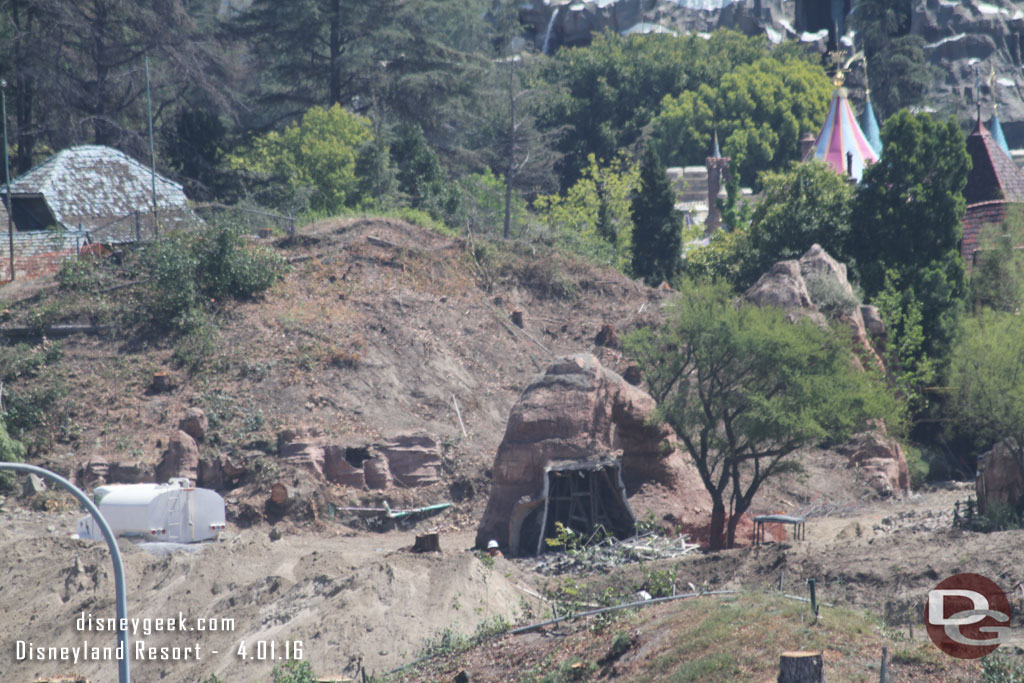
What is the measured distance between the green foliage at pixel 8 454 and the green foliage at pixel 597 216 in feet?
65.2

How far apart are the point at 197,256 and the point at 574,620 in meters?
20.3

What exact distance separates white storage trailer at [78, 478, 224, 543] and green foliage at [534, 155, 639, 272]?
2049 cm

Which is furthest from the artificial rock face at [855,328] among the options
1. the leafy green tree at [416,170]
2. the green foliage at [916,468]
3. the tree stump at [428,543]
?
the leafy green tree at [416,170]

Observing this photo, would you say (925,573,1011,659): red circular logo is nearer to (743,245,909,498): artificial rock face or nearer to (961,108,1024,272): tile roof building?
(743,245,909,498): artificial rock face

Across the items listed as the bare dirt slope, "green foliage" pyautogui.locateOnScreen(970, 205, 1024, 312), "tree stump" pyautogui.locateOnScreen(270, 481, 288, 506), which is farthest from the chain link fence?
"green foliage" pyautogui.locateOnScreen(970, 205, 1024, 312)

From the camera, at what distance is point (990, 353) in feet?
88.9

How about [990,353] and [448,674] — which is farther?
[990,353]

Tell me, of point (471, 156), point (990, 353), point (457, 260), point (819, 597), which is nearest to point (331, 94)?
point (471, 156)

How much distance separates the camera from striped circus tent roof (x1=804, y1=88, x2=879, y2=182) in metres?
52.7

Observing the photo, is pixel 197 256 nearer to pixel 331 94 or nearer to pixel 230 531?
pixel 230 531

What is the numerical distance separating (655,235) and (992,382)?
1963 cm

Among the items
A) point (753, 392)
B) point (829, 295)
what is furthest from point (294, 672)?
point (829, 295)

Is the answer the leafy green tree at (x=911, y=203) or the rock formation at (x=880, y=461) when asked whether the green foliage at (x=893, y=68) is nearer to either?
the leafy green tree at (x=911, y=203)

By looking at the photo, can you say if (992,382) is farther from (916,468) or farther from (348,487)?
(348,487)
